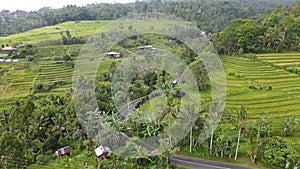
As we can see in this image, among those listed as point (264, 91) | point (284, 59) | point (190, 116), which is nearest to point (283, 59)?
point (284, 59)

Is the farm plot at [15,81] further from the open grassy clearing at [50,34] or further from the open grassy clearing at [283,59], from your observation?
the open grassy clearing at [283,59]

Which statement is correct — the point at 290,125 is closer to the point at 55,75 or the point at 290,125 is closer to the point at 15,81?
the point at 55,75

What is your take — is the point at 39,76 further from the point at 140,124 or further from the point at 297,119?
the point at 297,119

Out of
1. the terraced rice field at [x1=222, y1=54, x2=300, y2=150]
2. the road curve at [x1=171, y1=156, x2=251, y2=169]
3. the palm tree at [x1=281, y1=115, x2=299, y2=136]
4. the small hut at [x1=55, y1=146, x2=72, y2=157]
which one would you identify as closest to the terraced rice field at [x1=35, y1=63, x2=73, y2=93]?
the small hut at [x1=55, y1=146, x2=72, y2=157]

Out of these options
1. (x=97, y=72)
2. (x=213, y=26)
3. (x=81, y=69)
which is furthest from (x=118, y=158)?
(x=213, y=26)

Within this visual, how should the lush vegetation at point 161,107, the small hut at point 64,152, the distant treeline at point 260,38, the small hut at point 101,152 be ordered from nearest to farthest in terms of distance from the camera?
1. the lush vegetation at point 161,107
2. the small hut at point 101,152
3. the small hut at point 64,152
4. the distant treeline at point 260,38

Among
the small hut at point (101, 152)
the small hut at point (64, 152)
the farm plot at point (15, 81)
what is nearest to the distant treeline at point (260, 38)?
the small hut at point (101, 152)

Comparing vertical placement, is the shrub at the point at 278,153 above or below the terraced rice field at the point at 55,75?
below

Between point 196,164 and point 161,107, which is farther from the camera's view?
point 161,107

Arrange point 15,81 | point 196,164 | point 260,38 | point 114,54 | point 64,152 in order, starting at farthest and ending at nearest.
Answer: point 114,54 → point 260,38 → point 15,81 → point 64,152 → point 196,164

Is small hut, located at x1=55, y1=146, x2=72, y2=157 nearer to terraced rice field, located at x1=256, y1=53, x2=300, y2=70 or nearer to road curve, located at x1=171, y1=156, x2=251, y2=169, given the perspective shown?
road curve, located at x1=171, y1=156, x2=251, y2=169
